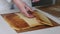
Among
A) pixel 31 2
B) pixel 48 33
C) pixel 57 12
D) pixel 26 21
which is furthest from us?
pixel 31 2

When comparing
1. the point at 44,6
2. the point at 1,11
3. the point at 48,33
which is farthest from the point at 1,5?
the point at 48,33

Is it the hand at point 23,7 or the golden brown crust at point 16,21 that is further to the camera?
the hand at point 23,7

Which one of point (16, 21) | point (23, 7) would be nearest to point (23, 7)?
point (23, 7)

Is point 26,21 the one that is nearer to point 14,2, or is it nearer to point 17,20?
point 17,20

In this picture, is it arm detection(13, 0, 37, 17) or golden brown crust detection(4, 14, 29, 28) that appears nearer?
golden brown crust detection(4, 14, 29, 28)

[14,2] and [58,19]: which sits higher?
[14,2]

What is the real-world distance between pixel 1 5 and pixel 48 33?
498 mm

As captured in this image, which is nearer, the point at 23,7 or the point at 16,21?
the point at 16,21

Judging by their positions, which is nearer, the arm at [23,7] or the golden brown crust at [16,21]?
the golden brown crust at [16,21]

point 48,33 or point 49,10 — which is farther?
point 49,10

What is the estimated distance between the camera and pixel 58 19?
2.73ft

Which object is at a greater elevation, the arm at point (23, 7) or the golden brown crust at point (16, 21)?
the arm at point (23, 7)

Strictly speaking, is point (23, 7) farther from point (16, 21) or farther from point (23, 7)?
point (16, 21)

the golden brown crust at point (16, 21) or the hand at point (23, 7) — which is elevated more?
the hand at point (23, 7)
